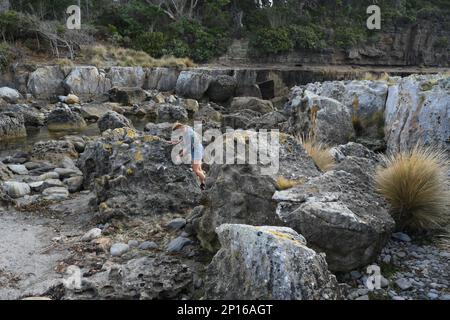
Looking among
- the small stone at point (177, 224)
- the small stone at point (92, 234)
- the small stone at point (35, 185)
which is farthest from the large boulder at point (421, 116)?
the small stone at point (35, 185)

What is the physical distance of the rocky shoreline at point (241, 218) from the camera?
3621mm

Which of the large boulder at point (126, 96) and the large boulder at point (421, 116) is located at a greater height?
the large boulder at point (421, 116)

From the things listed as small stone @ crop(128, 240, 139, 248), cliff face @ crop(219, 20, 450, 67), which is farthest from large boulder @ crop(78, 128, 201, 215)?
cliff face @ crop(219, 20, 450, 67)

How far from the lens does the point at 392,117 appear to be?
29.9ft

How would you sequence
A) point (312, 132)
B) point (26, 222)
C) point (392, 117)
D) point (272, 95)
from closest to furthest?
point (26, 222) → point (392, 117) → point (312, 132) → point (272, 95)

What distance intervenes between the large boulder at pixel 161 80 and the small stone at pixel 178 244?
75.1ft

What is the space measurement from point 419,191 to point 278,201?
5.57 ft

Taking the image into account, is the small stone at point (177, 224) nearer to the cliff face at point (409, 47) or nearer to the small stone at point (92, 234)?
the small stone at point (92, 234)

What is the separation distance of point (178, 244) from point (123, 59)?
25.9m

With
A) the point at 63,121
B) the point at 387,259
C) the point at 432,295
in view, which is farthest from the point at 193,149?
the point at 63,121

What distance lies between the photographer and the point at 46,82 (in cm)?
2412

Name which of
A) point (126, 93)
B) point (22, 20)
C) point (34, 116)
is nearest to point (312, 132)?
point (34, 116)

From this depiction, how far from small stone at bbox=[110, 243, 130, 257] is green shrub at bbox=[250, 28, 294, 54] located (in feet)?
100

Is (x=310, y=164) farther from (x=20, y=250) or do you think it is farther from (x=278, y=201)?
(x=20, y=250)
